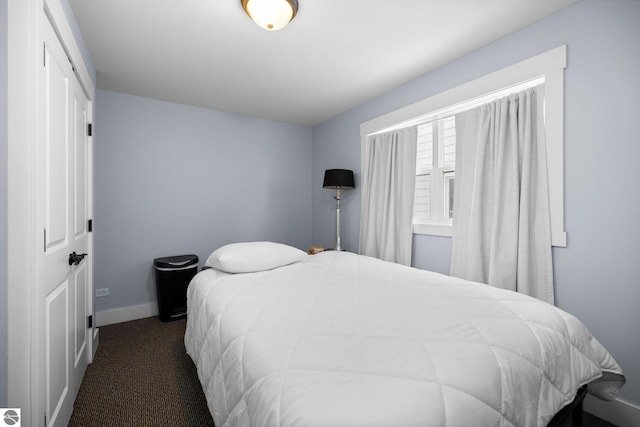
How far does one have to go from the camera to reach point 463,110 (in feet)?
8.03

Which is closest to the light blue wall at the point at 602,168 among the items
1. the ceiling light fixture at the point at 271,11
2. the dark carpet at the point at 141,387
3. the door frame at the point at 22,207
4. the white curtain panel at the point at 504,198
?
the white curtain panel at the point at 504,198

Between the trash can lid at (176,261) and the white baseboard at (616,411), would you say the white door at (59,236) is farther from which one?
the white baseboard at (616,411)

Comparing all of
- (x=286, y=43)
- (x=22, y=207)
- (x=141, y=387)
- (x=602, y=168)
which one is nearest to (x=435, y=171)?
(x=602, y=168)

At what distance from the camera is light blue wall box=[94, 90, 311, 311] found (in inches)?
120

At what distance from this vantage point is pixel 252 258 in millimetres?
2145

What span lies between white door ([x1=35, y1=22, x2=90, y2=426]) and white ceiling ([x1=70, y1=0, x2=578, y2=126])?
55 cm

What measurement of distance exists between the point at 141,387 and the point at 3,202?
4.99 ft

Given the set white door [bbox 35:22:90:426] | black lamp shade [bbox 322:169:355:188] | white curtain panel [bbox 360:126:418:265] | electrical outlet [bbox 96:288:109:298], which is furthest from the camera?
black lamp shade [bbox 322:169:355:188]

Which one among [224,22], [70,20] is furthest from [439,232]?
[70,20]

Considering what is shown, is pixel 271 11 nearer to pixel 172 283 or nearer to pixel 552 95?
pixel 552 95

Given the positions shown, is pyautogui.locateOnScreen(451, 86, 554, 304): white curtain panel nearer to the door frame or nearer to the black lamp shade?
the black lamp shade

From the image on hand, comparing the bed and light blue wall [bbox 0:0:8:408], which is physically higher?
light blue wall [bbox 0:0:8:408]

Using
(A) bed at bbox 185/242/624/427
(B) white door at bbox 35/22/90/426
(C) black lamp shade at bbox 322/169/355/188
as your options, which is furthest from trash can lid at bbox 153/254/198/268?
(C) black lamp shade at bbox 322/169/355/188

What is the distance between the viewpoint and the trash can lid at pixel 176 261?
3.03 m
